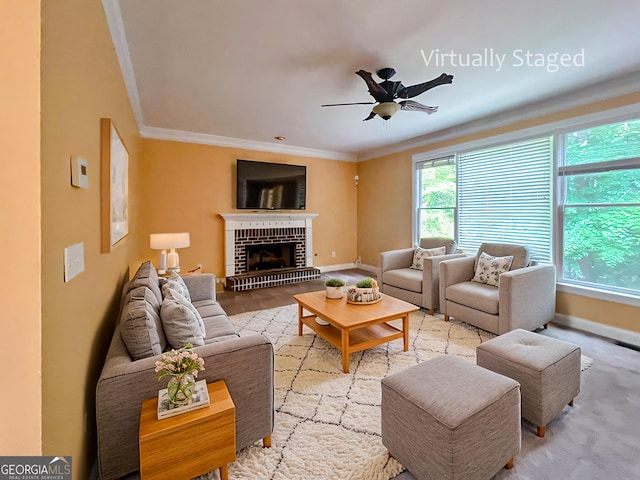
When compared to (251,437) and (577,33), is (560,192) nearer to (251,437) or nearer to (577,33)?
(577,33)

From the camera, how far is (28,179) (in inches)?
30.9

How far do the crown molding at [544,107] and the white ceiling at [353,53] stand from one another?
0.01 meters

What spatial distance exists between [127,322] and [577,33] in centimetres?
357

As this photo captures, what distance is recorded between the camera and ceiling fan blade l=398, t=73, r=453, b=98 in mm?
2444

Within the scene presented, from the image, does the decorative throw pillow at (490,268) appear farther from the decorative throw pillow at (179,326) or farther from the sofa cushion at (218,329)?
the decorative throw pillow at (179,326)

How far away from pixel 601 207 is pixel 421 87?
234cm

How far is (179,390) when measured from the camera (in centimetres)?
124

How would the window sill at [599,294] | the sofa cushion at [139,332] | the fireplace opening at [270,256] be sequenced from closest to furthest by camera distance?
the sofa cushion at [139,332] < the window sill at [599,294] < the fireplace opening at [270,256]

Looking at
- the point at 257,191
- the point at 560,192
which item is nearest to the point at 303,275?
the point at 257,191

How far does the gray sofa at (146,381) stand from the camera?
124 cm

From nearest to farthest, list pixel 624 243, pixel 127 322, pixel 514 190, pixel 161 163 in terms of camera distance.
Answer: pixel 127 322
pixel 624 243
pixel 514 190
pixel 161 163

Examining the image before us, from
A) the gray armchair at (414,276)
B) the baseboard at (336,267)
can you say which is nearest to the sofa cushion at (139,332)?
the gray armchair at (414,276)

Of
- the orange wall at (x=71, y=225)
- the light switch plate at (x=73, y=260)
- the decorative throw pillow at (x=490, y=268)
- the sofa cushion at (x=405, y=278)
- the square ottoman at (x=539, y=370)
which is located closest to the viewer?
the orange wall at (x=71, y=225)

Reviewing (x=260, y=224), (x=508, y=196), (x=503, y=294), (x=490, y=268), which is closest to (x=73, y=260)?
(x=503, y=294)
